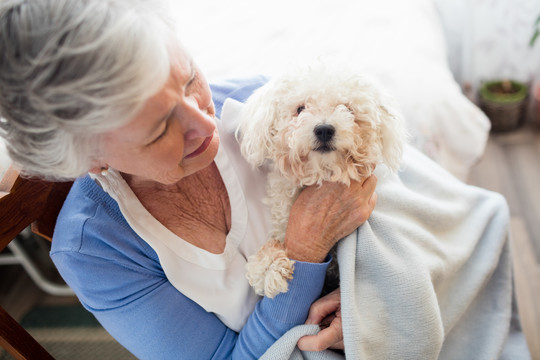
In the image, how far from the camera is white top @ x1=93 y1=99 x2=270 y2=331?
0.85 meters

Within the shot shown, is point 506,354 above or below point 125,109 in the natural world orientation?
below

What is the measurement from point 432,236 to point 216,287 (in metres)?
0.50

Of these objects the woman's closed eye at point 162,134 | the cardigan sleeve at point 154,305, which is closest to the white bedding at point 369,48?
the woman's closed eye at point 162,134

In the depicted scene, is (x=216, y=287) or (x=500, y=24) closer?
(x=216, y=287)

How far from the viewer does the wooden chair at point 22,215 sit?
796 mm

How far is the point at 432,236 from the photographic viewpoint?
38.3 inches

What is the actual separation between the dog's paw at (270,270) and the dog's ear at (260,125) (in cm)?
19

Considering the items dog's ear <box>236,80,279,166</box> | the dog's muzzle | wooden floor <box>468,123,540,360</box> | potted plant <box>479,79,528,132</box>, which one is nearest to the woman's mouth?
dog's ear <box>236,80,279,166</box>

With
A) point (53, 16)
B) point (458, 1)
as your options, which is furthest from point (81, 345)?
point (458, 1)

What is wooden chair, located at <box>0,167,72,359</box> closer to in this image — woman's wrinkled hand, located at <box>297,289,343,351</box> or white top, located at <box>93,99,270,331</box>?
white top, located at <box>93,99,270,331</box>

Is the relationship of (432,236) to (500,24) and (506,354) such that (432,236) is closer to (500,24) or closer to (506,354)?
(506,354)

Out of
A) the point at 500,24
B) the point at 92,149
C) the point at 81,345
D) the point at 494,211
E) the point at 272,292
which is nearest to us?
the point at 92,149

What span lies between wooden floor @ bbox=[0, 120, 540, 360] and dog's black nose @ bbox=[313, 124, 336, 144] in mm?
1105

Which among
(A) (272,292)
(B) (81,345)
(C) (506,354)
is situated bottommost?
(B) (81,345)
